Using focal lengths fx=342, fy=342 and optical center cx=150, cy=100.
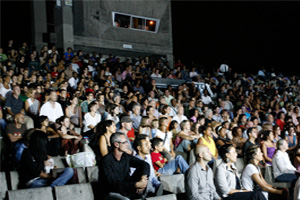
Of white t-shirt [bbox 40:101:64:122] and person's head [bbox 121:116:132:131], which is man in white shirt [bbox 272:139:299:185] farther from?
white t-shirt [bbox 40:101:64:122]

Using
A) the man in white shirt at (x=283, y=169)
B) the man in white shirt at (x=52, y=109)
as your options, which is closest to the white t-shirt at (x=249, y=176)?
the man in white shirt at (x=283, y=169)

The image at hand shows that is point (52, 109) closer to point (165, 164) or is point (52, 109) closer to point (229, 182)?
point (165, 164)

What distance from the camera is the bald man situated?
4.39 metres

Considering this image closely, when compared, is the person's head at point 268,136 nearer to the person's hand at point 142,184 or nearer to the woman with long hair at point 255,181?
the woman with long hair at point 255,181

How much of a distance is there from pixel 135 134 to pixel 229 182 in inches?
127

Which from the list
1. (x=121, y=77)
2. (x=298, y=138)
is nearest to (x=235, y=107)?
(x=298, y=138)

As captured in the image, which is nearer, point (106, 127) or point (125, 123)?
point (106, 127)

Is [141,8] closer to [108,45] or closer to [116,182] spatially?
[108,45]

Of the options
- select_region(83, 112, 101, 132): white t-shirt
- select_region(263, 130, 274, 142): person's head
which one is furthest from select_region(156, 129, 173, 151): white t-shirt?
select_region(263, 130, 274, 142): person's head

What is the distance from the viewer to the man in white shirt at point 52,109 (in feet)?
24.0

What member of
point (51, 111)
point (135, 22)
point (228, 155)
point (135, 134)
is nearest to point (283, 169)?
point (228, 155)

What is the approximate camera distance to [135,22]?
20109mm

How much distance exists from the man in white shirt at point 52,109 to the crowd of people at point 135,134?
0.02 metres

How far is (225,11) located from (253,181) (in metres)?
23.5
